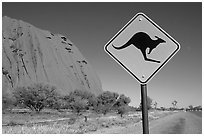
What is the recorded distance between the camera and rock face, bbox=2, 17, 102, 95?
320ft

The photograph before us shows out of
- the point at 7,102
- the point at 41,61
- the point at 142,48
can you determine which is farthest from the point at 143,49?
the point at 41,61

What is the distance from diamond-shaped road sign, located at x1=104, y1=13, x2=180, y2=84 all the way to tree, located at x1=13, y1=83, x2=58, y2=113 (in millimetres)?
56381

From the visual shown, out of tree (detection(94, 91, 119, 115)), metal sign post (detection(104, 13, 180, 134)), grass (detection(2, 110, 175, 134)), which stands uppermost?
metal sign post (detection(104, 13, 180, 134))

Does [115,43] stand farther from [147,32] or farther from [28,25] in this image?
[28,25]

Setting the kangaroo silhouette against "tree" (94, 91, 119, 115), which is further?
"tree" (94, 91, 119, 115)

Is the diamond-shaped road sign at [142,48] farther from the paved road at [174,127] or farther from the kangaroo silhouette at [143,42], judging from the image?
the paved road at [174,127]

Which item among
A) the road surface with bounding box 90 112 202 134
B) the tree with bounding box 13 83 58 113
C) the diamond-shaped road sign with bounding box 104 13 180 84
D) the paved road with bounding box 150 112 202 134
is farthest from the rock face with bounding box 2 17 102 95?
the diamond-shaped road sign with bounding box 104 13 180 84

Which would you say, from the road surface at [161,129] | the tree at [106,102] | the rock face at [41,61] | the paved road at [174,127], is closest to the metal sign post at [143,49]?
the road surface at [161,129]

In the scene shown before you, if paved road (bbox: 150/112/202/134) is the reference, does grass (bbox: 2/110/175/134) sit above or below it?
above

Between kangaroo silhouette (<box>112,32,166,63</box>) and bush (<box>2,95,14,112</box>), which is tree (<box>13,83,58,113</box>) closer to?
bush (<box>2,95,14,112</box>)

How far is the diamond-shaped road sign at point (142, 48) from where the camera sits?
223 cm

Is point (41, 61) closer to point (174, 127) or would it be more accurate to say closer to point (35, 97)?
point (35, 97)

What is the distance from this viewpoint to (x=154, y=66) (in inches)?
87.6

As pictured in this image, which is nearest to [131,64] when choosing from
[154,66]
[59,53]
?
[154,66]
